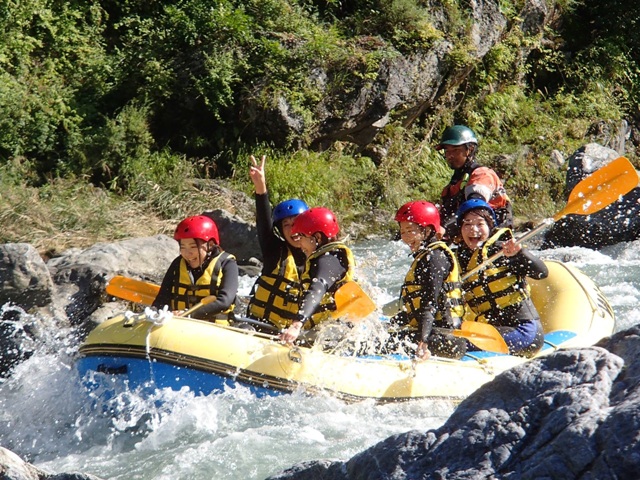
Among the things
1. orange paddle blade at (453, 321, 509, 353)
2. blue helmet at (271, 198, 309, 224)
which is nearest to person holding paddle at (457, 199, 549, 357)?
orange paddle blade at (453, 321, 509, 353)

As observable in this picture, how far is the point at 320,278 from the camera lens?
188 inches

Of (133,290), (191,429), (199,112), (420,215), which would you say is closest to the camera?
(191,429)

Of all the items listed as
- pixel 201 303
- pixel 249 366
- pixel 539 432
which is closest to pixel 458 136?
pixel 201 303

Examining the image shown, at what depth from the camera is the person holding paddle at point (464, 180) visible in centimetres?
617

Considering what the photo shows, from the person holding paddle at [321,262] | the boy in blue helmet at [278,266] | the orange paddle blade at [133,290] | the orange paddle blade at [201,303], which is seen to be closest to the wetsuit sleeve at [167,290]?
the orange paddle blade at [133,290]

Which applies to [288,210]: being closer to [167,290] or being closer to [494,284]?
[167,290]

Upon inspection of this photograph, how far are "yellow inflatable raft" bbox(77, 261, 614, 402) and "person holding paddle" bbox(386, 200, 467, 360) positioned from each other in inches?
A: 4.9

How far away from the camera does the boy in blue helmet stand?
16.7 feet

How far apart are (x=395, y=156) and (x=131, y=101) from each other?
12.2 ft

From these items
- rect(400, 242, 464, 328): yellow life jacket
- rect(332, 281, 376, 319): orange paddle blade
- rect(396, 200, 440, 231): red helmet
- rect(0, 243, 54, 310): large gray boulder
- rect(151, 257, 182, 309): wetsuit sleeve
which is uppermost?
rect(396, 200, 440, 231): red helmet

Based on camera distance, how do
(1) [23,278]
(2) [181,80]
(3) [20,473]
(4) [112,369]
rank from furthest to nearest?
(2) [181,80], (1) [23,278], (4) [112,369], (3) [20,473]

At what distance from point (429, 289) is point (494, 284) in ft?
1.88

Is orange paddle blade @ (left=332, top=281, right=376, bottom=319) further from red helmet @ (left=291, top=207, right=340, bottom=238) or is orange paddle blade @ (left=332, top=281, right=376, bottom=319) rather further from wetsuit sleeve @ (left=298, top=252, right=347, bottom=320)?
red helmet @ (left=291, top=207, right=340, bottom=238)

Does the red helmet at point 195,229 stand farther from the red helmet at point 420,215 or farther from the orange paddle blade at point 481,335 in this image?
the orange paddle blade at point 481,335
